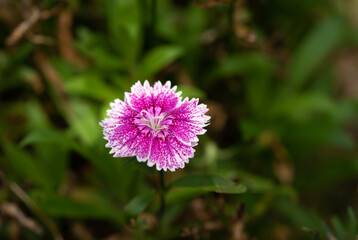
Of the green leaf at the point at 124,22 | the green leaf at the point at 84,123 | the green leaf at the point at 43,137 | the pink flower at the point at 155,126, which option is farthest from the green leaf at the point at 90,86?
the pink flower at the point at 155,126

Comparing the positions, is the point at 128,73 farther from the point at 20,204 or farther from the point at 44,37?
the point at 20,204

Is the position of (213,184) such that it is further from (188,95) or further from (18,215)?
(18,215)

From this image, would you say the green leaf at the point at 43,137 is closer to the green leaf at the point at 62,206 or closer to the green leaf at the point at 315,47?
the green leaf at the point at 62,206

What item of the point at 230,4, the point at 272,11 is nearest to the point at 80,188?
the point at 230,4

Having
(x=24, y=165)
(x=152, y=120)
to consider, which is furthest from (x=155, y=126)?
(x=24, y=165)

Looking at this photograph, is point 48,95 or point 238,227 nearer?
point 238,227
